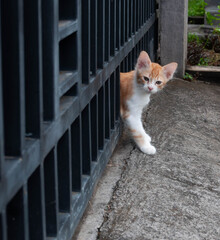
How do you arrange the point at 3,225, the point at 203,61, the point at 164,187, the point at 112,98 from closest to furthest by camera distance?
the point at 3,225 → the point at 164,187 → the point at 112,98 → the point at 203,61

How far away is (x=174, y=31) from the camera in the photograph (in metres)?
6.52

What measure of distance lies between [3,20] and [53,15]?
1.34 feet

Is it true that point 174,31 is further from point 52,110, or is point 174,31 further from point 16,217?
point 16,217

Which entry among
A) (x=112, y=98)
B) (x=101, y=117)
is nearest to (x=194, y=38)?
(x=112, y=98)

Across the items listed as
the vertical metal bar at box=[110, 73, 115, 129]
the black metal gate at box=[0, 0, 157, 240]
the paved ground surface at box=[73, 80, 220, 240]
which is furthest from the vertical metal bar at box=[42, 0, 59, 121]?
the vertical metal bar at box=[110, 73, 115, 129]

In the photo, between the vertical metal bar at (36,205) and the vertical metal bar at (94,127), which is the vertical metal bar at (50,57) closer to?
the vertical metal bar at (36,205)

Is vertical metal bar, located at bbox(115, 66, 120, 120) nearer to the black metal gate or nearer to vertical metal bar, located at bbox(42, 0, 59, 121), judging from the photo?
the black metal gate

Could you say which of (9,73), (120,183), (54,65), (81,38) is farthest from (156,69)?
(9,73)

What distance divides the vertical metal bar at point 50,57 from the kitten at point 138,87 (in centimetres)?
204

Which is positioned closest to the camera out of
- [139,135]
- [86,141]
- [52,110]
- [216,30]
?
[52,110]

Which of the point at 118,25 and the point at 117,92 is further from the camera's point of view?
the point at 117,92

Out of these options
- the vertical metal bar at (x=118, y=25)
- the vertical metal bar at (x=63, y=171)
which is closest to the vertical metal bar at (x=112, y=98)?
the vertical metal bar at (x=118, y=25)

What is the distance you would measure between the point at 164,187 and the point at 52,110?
4.62ft

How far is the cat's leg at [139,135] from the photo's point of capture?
385 centimetres
